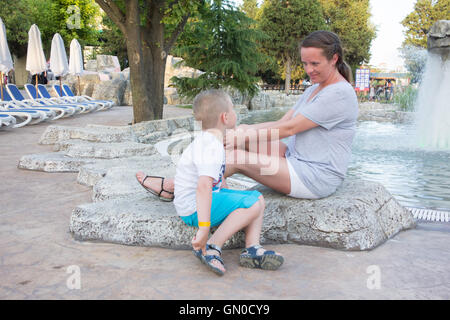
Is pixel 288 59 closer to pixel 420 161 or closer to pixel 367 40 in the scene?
pixel 367 40

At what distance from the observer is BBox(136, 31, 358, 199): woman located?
2.92m

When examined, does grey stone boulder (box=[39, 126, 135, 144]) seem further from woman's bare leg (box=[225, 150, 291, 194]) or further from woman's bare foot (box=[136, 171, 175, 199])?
woman's bare leg (box=[225, 150, 291, 194])

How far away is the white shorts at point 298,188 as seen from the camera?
9.67 ft

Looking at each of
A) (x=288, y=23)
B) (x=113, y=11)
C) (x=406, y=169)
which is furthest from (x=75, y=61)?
(x=288, y=23)

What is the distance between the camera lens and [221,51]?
51.9 feet

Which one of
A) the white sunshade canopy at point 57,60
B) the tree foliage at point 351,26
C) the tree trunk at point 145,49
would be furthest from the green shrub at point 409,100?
the tree foliage at point 351,26

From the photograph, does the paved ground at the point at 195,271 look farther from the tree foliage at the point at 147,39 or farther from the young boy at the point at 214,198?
the tree foliage at the point at 147,39

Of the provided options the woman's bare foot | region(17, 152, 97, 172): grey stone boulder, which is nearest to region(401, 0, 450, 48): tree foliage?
region(17, 152, 97, 172): grey stone boulder

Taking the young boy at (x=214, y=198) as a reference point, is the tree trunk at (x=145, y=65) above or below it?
above

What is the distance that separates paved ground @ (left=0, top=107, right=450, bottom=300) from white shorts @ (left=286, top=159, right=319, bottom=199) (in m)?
0.37

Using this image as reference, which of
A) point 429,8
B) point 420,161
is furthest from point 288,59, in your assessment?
point 420,161

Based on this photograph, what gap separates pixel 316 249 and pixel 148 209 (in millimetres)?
1224

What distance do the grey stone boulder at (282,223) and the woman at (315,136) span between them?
137 millimetres

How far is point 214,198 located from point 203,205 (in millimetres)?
209
